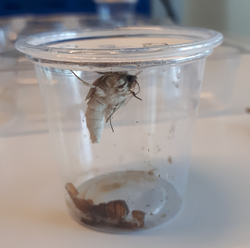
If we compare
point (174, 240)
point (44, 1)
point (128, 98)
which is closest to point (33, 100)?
point (128, 98)

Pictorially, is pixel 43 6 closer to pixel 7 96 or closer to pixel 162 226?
pixel 7 96

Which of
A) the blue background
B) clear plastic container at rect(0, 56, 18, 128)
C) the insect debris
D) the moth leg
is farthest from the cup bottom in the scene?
the blue background

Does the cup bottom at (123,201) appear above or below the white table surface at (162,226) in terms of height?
above

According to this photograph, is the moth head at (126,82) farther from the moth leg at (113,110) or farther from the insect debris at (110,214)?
the insect debris at (110,214)

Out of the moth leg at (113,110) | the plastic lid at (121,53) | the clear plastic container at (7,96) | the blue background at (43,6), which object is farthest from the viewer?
the blue background at (43,6)

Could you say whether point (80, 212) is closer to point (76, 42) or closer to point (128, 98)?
point (128, 98)

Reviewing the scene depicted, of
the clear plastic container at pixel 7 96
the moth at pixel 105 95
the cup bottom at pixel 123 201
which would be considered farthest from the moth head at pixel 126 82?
the clear plastic container at pixel 7 96

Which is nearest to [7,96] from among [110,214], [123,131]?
[123,131]
